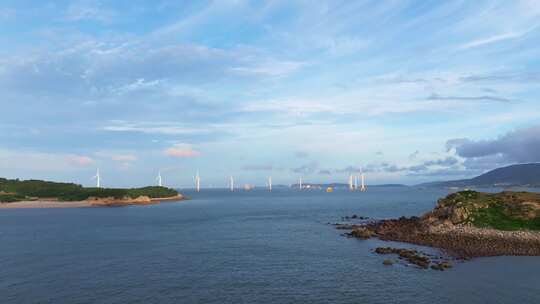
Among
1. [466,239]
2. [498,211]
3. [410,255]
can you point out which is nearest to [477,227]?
[466,239]

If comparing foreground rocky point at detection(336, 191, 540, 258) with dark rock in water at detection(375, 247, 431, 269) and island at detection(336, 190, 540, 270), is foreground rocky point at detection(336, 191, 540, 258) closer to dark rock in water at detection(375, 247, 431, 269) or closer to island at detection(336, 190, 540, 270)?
island at detection(336, 190, 540, 270)

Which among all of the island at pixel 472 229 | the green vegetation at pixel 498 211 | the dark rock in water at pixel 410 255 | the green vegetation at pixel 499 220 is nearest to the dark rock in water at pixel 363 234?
the island at pixel 472 229

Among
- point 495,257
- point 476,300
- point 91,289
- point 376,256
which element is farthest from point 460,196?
point 91,289

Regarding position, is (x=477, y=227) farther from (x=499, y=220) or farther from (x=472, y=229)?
(x=499, y=220)

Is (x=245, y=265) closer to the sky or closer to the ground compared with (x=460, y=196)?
closer to the ground

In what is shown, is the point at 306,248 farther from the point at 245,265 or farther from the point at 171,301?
the point at 171,301

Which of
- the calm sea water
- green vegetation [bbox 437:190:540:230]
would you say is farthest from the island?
the calm sea water

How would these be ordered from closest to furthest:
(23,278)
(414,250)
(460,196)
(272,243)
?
1. (23,278)
2. (414,250)
3. (272,243)
4. (460,196)

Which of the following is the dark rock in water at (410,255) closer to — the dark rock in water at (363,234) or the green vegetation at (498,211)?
the dark rock in water at (363,234)

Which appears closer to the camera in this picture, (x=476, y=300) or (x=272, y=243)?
(x=476, y=300)
